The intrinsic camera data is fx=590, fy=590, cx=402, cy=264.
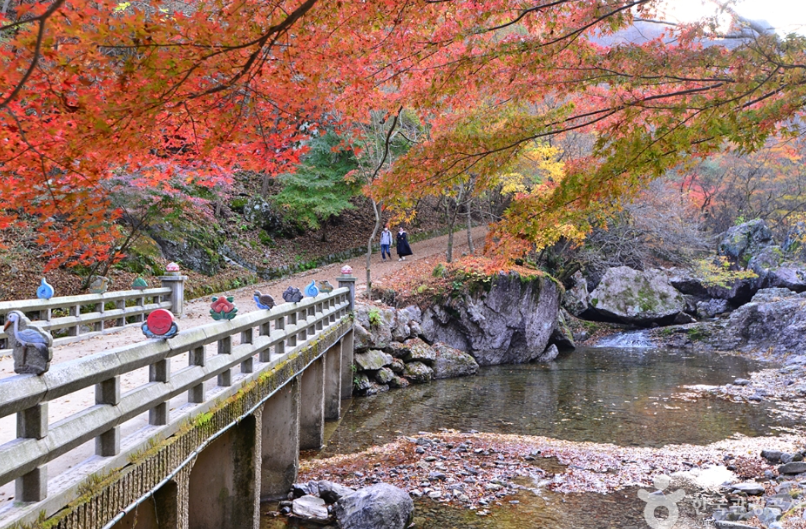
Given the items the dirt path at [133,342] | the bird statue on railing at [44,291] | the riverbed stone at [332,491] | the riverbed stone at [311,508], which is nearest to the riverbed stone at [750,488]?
the riverbed stone at [332,491]

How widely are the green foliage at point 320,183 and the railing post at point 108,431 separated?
70.2 ft

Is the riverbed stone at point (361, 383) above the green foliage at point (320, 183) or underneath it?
underneath

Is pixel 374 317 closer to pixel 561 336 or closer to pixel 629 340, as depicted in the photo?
pixel 561 336

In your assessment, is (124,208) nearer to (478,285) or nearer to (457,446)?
(457,446)

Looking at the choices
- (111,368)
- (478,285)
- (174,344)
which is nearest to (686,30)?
(174,344)

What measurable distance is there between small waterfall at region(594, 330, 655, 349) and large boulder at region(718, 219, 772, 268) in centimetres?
747

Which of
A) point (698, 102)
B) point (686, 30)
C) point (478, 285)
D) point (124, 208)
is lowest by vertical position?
point (478, 285)

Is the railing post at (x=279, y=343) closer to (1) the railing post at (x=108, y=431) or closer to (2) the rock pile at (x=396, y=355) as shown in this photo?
(1) the railing post at (x=108, y=431)

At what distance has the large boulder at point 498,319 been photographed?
20.9 metres

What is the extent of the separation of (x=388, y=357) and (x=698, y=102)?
1214 centimetres

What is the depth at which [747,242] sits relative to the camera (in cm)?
3008

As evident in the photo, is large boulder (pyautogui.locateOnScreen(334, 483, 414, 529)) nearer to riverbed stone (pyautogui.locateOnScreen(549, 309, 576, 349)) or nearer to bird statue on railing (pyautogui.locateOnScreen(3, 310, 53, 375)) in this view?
bird statue on railing (pyautogui.locateOnScreen(3, 310, 53, 375))

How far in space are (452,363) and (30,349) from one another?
16.9 metres

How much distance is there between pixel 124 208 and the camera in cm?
1437
